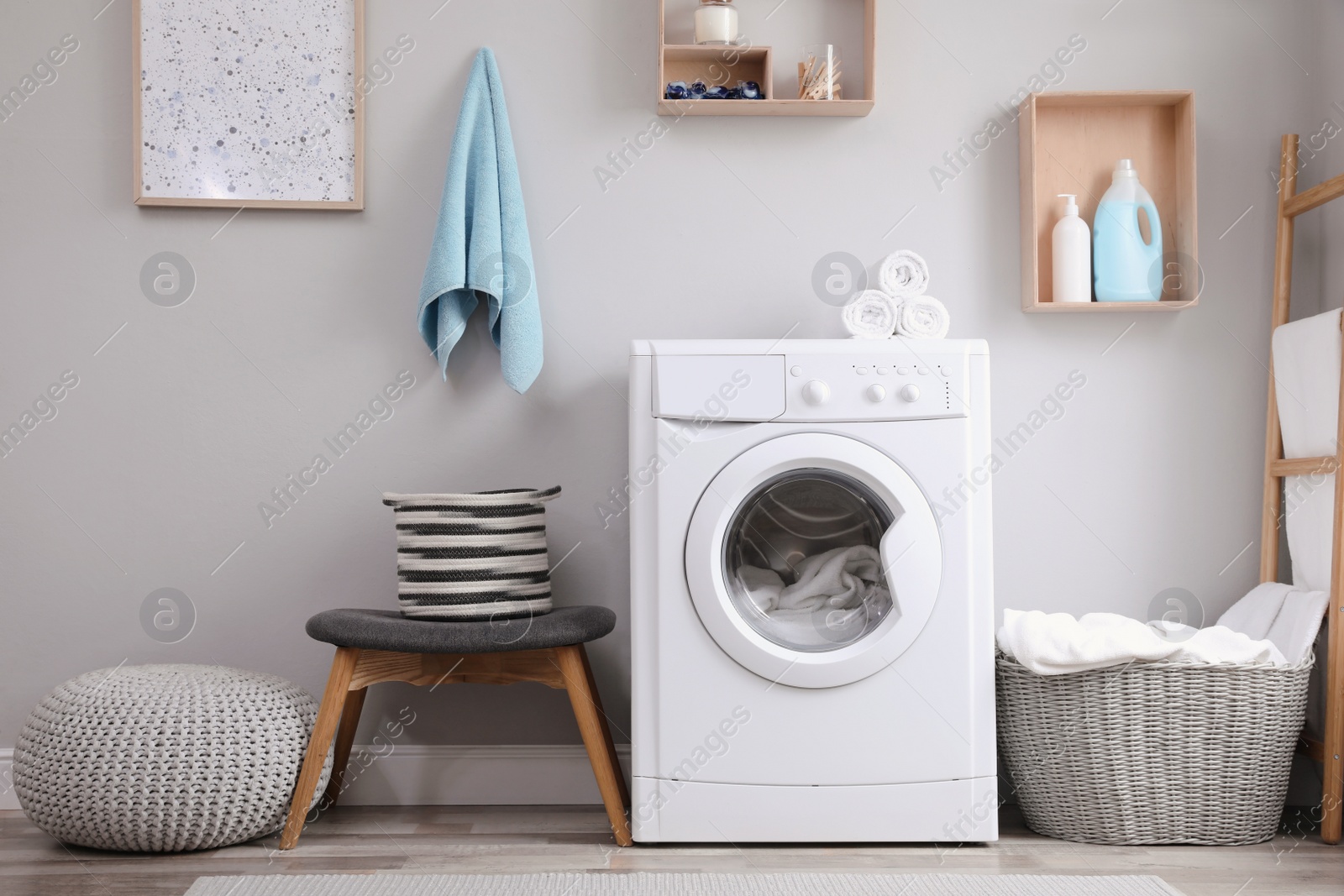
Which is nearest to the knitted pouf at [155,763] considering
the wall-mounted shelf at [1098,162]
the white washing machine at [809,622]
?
the white washing machine at [809,622]

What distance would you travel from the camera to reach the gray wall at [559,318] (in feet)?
6.54

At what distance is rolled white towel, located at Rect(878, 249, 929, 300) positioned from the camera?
1.79 m

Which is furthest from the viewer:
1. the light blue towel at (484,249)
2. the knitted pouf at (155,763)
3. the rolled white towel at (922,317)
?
the light blue towel at (484,249)

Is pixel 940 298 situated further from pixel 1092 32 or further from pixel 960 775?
pixel 960 775

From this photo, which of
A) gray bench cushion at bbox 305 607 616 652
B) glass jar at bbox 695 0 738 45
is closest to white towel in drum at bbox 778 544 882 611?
gray bench cushion at bbox 305 607 616 652

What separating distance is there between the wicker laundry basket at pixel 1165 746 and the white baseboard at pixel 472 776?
83 centimetres

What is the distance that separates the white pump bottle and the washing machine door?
25.5 inches

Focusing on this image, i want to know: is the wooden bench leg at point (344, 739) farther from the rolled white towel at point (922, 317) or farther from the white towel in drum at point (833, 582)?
the rolled white towel at point (922, 317)

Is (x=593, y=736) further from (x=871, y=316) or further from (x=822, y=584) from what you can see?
(x=871, y=316)

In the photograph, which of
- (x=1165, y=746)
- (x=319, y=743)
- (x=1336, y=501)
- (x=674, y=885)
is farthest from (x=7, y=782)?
(x=1336, y=501)

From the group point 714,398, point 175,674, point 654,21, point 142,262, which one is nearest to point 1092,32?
point 654,21

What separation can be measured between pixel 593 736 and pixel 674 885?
326 millimetres

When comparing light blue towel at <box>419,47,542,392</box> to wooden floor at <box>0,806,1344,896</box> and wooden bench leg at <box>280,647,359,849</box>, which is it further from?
wooden floor at <box>0,806,1344,896</box>

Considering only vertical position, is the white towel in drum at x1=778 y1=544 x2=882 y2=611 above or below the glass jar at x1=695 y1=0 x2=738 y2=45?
below
